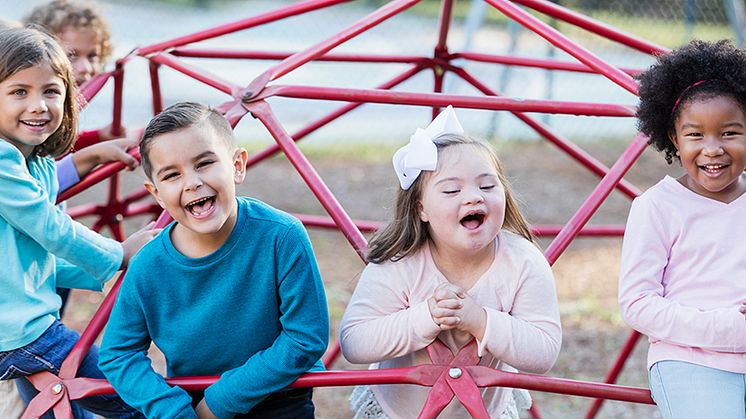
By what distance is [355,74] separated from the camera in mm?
10992

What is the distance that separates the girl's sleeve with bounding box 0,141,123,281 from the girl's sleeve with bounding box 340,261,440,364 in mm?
699

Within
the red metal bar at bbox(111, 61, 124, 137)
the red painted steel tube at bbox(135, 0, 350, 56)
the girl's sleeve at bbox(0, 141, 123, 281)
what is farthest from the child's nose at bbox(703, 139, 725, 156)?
the red metal bar at bbox(111, 61, 124, 137)

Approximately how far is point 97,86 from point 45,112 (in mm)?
824

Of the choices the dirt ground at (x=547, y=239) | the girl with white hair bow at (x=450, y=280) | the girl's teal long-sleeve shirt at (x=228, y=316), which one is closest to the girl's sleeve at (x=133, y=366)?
the girl's teal long-sleeve shirt at (x=228, y=316)

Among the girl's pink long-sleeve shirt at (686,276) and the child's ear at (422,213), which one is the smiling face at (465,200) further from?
the girl's pink long-sleeve shirt at (686,276)

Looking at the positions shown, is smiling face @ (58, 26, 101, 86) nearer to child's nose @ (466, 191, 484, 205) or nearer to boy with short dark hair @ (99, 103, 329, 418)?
boy with short dark hair @ (99, 103, 329, 418)

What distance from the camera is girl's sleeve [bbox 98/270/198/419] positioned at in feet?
8.00

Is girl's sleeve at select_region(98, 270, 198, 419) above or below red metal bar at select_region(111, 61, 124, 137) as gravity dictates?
below

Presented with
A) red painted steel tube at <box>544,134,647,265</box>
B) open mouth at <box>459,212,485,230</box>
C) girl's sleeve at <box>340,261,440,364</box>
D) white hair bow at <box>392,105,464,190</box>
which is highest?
red painted steel tube at <box>544,134,647,265</box>

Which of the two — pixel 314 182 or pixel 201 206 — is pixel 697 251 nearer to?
pixel 314 182

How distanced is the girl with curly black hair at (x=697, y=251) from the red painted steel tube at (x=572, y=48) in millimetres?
336

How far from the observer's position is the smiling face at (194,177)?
7.87 ft

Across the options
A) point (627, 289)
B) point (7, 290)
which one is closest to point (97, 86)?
point (7, 290)

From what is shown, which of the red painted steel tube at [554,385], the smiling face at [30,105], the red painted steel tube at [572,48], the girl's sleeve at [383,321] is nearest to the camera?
the red painted steel tube at [554,385]
